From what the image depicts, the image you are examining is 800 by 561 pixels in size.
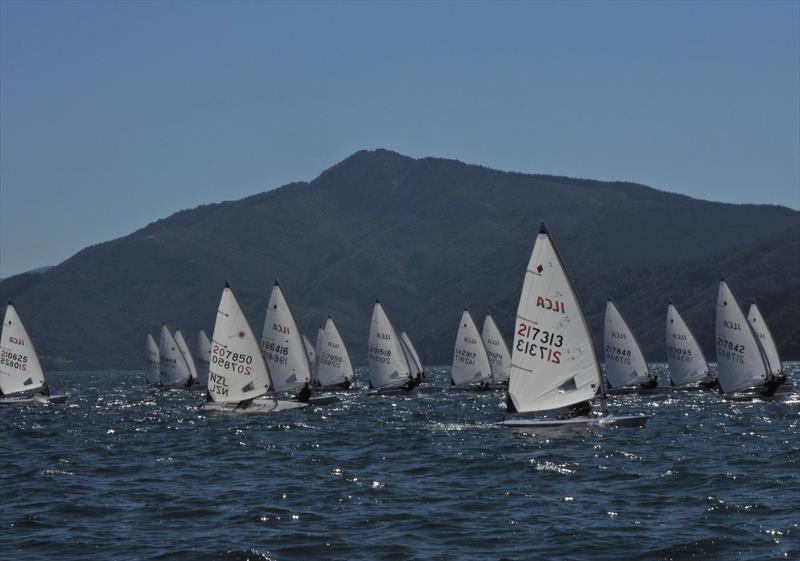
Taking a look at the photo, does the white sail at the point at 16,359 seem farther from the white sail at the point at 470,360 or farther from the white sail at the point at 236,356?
the white sail at the point at 470,360

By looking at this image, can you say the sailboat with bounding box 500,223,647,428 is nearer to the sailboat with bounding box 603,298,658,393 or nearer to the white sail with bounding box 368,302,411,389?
the sailboat with bounding box 603,298,658,393

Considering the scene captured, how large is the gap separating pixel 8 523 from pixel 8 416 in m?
36.8

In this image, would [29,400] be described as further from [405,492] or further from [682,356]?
[405,492]

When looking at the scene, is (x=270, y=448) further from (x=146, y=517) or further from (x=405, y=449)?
(x=146, y=517)

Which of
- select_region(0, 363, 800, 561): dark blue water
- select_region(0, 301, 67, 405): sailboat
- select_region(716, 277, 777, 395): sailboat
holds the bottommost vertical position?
select_region(0, 363, 800, 561): dark blue water

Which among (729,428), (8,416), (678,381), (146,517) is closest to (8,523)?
(146,517)

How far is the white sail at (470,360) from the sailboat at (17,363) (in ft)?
90.2

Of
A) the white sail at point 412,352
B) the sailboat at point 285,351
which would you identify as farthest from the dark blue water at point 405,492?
the white sail at point 412,352

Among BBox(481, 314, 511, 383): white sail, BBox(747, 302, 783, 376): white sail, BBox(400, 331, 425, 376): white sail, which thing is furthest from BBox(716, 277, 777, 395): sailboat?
BBox(400, 331, 425, 376): white sail

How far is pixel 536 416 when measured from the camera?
164 feet

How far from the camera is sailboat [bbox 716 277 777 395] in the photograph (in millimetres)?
61656

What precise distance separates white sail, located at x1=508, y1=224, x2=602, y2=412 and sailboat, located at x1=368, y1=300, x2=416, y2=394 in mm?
38183

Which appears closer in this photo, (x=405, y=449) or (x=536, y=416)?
(x=405, y=449)

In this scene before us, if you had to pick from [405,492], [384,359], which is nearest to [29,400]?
[384,359]
